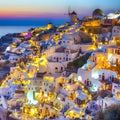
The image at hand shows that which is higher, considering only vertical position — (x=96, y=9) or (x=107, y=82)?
(x=96, y=9)

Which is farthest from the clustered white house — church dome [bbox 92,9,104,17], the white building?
church dome [bbox 92,9,104,17]

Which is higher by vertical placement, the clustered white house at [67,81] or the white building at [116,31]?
the white building at [116,31]

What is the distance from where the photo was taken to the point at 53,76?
19484mm

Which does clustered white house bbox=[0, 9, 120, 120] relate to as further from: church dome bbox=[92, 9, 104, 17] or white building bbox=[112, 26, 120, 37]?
church dome bbox=[92, 9, 104, 17]

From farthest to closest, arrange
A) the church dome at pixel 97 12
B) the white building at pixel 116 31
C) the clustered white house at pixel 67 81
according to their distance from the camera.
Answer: the church dome at pixel 97 12
the white building at pixel 116 31
the clustered white house at pixel 67 81

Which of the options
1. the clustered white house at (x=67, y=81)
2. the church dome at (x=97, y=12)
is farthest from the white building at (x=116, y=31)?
the church dome at (x=97, y=12)

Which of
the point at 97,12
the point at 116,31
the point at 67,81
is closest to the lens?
the point at 67,81

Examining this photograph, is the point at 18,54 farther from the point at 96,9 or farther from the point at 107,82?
the point at 107,82

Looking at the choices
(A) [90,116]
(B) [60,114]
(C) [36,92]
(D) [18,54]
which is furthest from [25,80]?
(D) [18,54]

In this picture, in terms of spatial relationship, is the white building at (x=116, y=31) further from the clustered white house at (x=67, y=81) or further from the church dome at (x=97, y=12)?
the church dome at (x=97, y=12)

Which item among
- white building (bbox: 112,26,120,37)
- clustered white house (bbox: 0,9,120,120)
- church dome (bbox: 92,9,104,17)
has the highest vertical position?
church dome (bbox: 92,9,104,17)

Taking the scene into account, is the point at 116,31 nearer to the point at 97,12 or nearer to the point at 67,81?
the point at 67,81

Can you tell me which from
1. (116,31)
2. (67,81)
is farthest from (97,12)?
(67,81)

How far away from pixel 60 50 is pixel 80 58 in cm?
212
